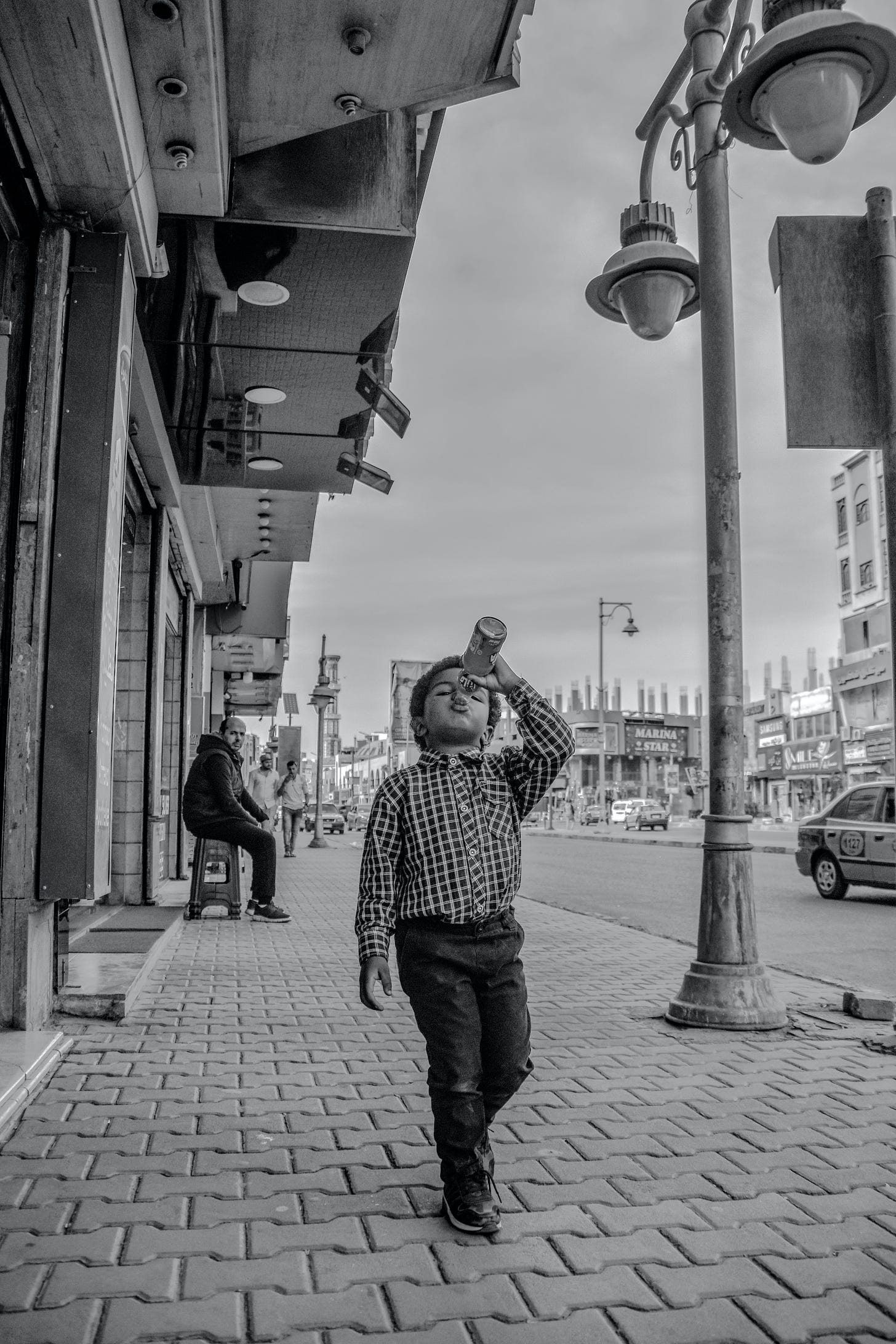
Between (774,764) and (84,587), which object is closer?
(84,587)

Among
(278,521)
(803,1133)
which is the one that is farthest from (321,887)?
(803,1133)

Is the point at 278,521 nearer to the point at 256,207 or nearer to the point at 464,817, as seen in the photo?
the point at 256,207

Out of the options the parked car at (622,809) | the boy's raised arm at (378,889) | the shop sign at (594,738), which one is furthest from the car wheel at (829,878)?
the shop sign at (594,738)

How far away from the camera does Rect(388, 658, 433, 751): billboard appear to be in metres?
58.3

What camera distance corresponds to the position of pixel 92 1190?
10.4 ft

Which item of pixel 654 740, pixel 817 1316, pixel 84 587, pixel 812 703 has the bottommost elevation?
pixel 817 1316

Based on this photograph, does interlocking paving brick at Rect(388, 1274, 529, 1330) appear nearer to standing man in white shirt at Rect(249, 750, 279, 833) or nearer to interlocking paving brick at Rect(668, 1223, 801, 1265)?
interlocking paving brick at Rect(668, 1223, 801, 1265)

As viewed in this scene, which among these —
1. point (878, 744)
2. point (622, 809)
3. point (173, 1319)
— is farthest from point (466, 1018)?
point (622, 809)

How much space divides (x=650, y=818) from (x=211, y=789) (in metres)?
47.8

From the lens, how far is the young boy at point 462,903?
3.02 metres

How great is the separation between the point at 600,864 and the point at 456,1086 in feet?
64.0

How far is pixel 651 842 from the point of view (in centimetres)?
3422

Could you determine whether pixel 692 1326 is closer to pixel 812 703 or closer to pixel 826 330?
pixel 826 330

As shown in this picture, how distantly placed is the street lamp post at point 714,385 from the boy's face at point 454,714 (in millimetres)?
2959
